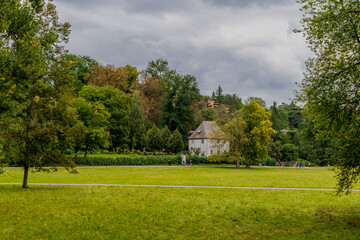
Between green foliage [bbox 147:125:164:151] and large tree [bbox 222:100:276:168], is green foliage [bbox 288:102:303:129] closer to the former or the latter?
large tree [bbox 222:100:276:168]

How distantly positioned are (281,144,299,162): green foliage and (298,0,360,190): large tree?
68.7m

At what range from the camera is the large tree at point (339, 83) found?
35.6 feet

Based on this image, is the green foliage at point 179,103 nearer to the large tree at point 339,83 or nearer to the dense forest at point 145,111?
the dense forest at point 145,111

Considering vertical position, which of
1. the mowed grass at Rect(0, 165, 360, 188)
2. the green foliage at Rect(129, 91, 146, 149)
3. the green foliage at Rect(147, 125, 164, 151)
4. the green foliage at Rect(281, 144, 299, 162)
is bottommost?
the mowed grass at Rect(0, 165, 360, 188)

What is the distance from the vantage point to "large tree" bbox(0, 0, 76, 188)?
1073cm

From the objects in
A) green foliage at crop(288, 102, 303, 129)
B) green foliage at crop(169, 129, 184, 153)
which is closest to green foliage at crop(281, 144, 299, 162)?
green foliage at crop(169, 129, 184, 153)

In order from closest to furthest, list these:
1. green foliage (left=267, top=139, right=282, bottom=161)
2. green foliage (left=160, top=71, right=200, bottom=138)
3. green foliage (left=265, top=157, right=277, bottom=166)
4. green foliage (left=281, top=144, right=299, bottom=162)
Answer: green foliage (left=265, top=157, right=277, bottom=166) → green foliage (left=267, top=139, right=282, bottom=161) → green foliage (left=281, top=144, right=299, bottom=162) → green foliage (left=160, top=71, right=200, bottom=138)

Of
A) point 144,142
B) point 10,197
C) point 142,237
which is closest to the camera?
point 142,237

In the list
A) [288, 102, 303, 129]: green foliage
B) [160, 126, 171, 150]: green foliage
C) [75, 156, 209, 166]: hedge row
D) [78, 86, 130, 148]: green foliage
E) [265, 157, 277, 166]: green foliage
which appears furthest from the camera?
[288, 102, 303, 129]: green foliage

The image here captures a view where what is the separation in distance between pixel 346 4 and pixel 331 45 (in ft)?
4.57

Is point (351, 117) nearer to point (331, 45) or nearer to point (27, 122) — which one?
point (331, 45)

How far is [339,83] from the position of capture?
11.2 metres

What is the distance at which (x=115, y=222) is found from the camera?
11172 mm

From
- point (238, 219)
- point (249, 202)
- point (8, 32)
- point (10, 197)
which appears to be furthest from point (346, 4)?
point (10, 197)
